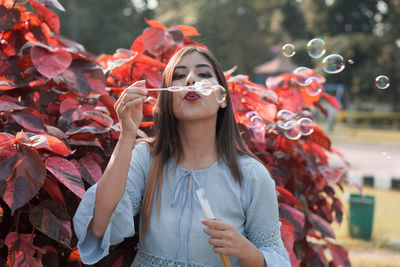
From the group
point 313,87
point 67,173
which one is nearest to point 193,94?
point 67,173

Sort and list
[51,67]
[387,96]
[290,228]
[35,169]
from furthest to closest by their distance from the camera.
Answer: [387,96], [290,228], [51,67], [35,169]

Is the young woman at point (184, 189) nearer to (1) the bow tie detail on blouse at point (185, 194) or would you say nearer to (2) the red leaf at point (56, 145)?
(1) the bow tie detail on blouse at point (185, 194)

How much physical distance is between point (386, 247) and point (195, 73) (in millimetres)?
3744

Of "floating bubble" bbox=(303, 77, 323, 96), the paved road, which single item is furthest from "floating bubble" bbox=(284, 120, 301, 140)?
the paved road

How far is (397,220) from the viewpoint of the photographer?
5.56 m

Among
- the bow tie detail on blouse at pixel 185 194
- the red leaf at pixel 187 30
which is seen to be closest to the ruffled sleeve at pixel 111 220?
the bow tie detail on blouse at pixel 185 194

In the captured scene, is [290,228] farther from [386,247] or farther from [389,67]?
[389,67]

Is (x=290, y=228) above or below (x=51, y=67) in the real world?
below

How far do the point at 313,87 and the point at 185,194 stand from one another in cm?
102

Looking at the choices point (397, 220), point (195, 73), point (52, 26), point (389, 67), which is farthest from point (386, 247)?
point (389, 67)

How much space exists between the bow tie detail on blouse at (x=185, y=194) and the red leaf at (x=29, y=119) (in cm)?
49

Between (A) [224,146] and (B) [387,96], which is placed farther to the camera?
(B) [387,96]

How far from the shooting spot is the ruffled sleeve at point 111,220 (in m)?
1.35

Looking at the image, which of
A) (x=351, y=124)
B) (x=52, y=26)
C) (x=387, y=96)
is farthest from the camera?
(x=387, y=96)
